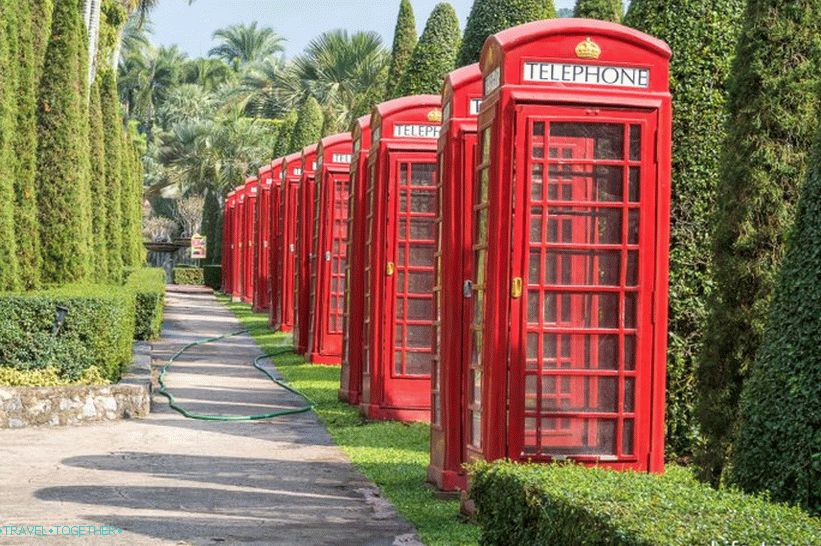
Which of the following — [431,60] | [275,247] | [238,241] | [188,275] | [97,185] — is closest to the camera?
[431,60]

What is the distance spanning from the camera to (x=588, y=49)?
31.7 feet

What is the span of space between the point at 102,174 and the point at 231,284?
2494 cm

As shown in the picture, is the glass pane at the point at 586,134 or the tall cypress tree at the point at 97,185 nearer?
the glass pane at the point at 586,134

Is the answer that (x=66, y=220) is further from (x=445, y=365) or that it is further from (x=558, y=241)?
(x=558, y=241)

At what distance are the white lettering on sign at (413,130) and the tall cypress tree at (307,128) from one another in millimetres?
27308

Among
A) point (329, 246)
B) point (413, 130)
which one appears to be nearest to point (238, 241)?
point (329, 246)

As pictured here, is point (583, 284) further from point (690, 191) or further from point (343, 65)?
point (343, 65)

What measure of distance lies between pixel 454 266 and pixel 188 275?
5496cm

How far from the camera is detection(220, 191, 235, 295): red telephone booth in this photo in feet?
179

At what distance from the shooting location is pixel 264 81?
280 ft

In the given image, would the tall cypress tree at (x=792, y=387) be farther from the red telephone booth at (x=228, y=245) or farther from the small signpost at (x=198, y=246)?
the small signpost at (x=198, y=246)

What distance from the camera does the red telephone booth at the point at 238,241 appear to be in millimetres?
48688

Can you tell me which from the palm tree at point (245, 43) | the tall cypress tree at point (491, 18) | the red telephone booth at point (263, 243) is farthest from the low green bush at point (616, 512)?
the palm tree at point (245, 43)

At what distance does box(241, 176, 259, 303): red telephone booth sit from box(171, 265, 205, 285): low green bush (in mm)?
16345
